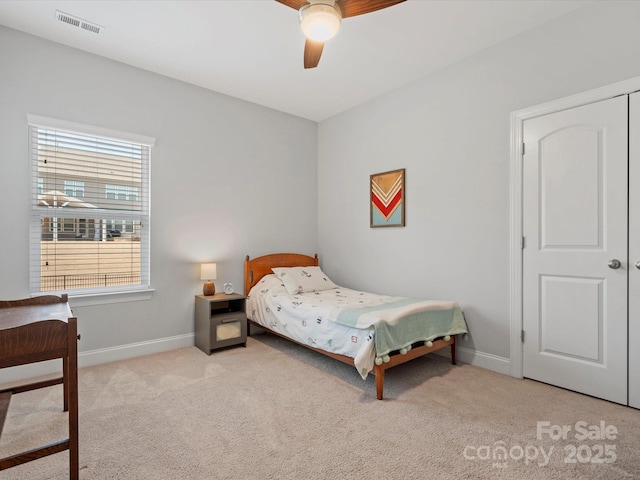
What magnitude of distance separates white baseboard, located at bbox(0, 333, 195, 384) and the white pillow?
3.78 ft

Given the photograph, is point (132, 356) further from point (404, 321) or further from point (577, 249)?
point (577, 249)

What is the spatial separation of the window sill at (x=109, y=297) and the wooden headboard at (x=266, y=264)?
1.04 m

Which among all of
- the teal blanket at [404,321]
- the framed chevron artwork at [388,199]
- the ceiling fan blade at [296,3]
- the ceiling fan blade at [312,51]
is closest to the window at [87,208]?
the ceiling fan blade at [312,51]

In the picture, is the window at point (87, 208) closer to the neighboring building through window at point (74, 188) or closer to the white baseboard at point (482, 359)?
the neighboring building through window at point (74, 188)

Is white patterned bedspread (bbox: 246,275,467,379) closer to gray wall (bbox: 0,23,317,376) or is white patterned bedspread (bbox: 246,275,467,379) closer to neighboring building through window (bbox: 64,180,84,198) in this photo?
gray wall (bbox: 0,23,317,376)

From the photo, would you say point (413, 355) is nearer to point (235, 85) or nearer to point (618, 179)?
point (618, 179)

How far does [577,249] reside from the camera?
253 cm

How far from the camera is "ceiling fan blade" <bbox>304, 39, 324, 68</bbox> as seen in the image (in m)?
2.27

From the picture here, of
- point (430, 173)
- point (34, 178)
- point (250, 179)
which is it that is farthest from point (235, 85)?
point (430, 173)

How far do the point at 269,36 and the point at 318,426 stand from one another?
293 cm

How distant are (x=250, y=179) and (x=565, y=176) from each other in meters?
3.14

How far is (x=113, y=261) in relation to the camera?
3.25m

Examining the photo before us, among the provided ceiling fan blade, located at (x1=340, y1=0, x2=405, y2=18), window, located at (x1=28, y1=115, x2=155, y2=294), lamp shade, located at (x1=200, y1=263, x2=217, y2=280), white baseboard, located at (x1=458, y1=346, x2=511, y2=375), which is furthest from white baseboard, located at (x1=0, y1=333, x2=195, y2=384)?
ceiling fan blade, located at (x1=340, y1=0, x2=405, y2=18)

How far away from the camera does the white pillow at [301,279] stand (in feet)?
12.3
